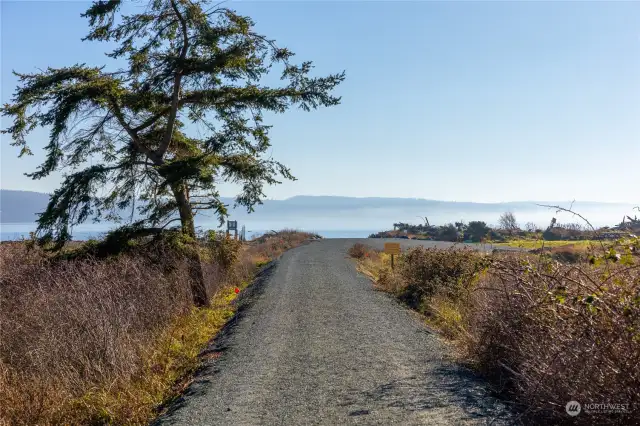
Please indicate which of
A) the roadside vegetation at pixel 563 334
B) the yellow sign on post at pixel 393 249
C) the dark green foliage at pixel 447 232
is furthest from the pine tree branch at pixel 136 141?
the dark green foliage at pixel 447 232

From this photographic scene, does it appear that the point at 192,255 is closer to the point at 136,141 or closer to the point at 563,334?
the point at 136,141

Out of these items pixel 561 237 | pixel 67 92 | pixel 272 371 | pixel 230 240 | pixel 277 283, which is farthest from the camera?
pixel 561 237

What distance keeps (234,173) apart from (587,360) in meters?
11.5

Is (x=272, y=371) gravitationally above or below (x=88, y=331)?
below

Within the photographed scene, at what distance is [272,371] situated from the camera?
27.7 ft

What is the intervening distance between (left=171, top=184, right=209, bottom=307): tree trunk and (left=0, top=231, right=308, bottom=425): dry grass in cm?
55

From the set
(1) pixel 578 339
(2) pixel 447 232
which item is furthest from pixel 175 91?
(2) pixel 447 232

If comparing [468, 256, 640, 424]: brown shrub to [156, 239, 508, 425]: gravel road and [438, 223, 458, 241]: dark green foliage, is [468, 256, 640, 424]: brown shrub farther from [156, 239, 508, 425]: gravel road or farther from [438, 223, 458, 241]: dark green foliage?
[438, 223, 458, 241]: dark green foliage

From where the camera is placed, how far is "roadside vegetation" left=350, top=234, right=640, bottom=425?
14.6ft

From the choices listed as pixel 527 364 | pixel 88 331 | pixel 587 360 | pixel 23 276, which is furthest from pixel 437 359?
pixel 23 276

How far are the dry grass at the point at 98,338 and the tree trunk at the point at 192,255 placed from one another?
1.81 feet

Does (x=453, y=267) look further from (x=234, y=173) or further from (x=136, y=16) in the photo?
(x=136, y=16)

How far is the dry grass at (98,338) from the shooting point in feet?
24.2

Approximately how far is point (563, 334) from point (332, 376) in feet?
12.4
